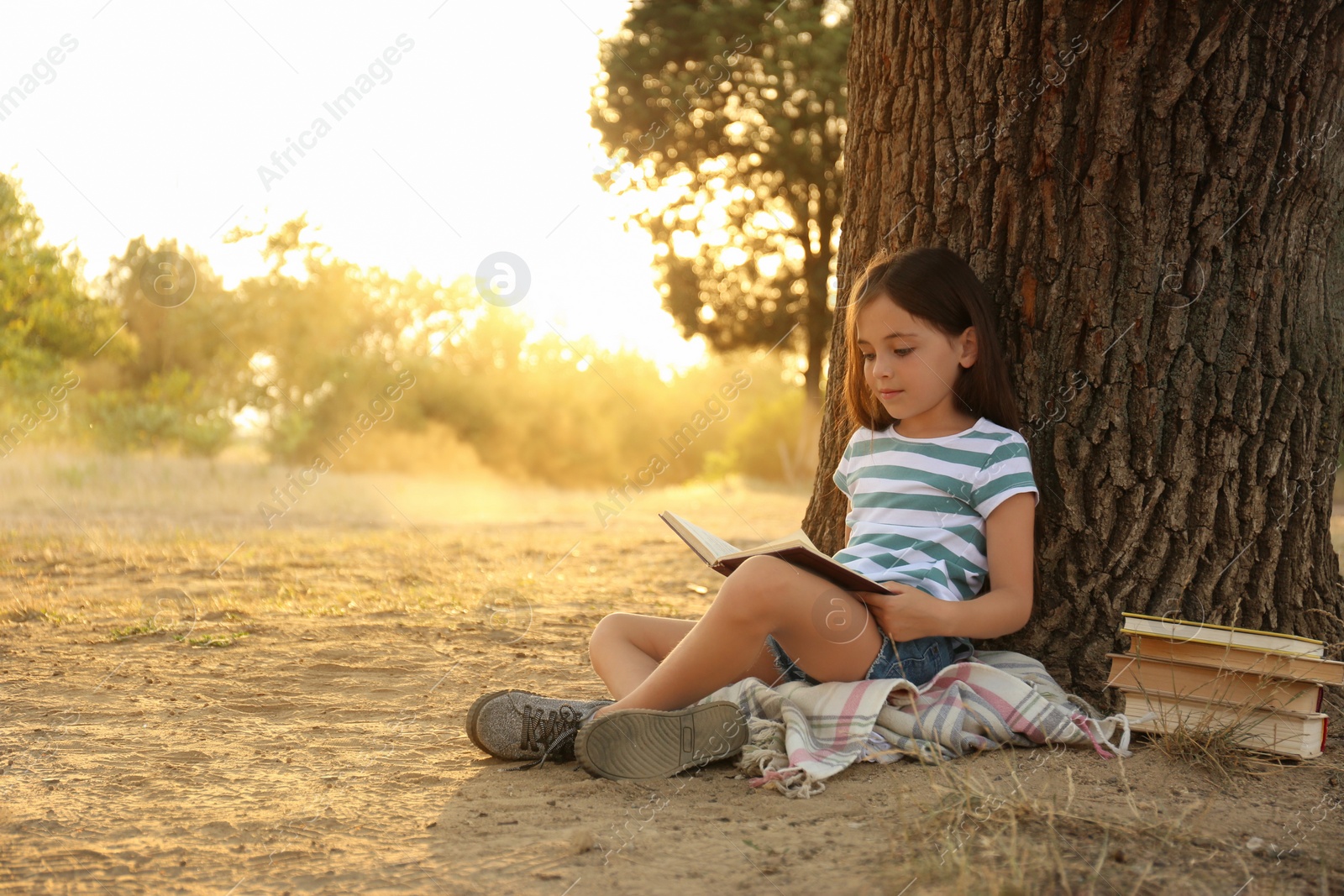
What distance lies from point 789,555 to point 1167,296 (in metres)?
1.33

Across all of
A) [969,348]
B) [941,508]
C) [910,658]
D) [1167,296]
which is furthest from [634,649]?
[1167,296]

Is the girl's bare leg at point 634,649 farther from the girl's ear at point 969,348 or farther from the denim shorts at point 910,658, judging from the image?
the girl's ear at point 969,348

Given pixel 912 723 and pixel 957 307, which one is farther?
pixel 957 307

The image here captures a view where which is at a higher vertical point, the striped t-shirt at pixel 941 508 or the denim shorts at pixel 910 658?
the striped t-shirt at pixel 941 508

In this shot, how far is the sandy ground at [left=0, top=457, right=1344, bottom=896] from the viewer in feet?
5.71

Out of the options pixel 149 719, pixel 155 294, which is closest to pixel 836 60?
pixel 149 719

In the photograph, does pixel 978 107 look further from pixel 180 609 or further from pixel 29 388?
pixel 29 388

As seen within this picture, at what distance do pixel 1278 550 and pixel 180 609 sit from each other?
4.32m

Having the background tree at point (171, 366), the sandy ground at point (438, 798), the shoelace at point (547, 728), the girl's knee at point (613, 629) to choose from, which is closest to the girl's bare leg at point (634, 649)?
the girl's knee at point (613, 629)

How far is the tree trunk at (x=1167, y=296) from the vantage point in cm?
264

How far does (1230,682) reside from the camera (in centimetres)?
238

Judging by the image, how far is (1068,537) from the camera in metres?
2.76

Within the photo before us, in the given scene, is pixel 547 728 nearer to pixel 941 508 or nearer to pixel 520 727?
pixel 520 727

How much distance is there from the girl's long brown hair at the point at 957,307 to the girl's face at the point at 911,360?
2 cm
